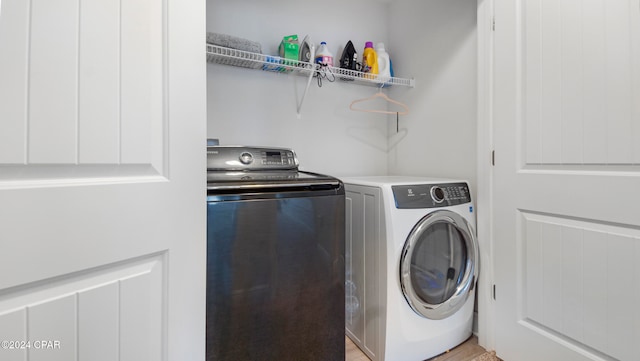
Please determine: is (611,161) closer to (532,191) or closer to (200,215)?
Answer: (532,191)

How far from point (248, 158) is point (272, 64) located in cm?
67

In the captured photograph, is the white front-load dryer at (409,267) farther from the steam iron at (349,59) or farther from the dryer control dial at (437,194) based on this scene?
the steam iron at (349,59)

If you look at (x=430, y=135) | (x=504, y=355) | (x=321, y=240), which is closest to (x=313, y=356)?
(x=321, y=240)

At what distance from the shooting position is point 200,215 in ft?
2.72

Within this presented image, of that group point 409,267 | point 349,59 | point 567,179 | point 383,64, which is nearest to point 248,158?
point 409,267

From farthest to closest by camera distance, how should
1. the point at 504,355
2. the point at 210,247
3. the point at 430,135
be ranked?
1. the point at 430,135
2. the point at 504,355
3. the point at 210,247

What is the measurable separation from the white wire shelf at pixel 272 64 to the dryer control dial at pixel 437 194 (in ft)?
3.21

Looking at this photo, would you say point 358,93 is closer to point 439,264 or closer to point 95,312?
point 439,264

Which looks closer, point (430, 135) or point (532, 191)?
point (532, 191)

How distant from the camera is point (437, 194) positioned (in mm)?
1600

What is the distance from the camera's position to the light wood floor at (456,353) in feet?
5.19

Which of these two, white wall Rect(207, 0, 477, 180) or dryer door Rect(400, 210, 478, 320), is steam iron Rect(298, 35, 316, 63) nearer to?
white wall Rect(207, 0, 477, 180)

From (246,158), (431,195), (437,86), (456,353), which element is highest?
(437,86)

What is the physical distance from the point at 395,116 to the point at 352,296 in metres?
1.55
